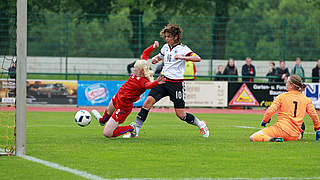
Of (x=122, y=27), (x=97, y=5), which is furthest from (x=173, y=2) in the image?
(x=122, y=27)

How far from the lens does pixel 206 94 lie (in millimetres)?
23672

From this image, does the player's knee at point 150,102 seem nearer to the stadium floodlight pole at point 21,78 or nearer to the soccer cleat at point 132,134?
the soccer cleat at point 132,134

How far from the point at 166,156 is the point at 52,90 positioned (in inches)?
606

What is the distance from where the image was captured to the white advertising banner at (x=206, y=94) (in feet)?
76.6

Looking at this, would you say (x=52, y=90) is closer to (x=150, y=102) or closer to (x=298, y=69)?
(x=298, y=69)

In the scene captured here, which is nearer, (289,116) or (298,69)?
(289,116)

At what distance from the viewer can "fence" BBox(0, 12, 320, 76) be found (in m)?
26.3

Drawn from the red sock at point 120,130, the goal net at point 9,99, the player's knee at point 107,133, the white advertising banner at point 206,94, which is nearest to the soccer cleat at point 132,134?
the red sock at point 120,130

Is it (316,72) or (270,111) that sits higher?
(316,72)

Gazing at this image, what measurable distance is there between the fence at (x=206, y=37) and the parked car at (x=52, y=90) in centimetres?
241

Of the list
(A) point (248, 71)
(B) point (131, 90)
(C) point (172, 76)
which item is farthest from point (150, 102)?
(A) point (248, 71)

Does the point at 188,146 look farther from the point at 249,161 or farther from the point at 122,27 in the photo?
the point at 122,27

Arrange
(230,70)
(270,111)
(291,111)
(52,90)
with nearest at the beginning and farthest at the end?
1. (270,111)
2. (291,111)
3. (52,90)
4. (230,70)

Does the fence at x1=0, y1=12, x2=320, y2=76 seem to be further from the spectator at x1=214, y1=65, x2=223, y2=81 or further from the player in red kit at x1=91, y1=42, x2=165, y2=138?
the player in red kit at x1=91, y1=42, x2=165, y2=138
